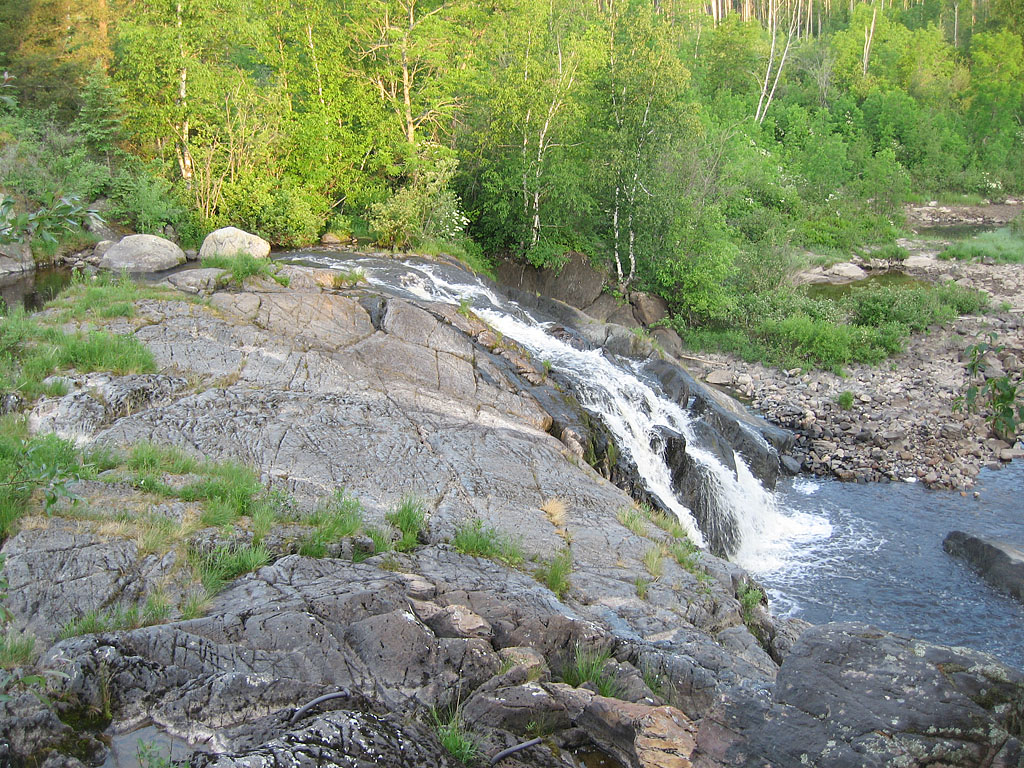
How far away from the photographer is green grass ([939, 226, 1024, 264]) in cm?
3048

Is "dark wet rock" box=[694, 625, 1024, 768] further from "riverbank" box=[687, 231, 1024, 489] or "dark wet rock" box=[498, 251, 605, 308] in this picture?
"dark wet rock" box=[498, 251, 605, 308]

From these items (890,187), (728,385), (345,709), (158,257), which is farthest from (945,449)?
(890,187)

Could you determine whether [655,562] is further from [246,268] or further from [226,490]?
[246,268]

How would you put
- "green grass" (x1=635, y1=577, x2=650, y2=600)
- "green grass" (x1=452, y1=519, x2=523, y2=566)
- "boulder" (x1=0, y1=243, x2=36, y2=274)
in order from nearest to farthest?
1. "green grass" (x1=452, y1=519, x2=523, y2=566)
2. "green grass" (x1=635, y1=577, x2=650, y2=600)
3. "boulder" (x1=0, y1=243, x2=36, y2=274)

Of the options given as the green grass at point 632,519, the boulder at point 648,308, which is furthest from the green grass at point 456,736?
the boulder at point 648,308

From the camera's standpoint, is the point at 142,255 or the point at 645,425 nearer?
the point at 645,425

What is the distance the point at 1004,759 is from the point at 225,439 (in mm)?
8271

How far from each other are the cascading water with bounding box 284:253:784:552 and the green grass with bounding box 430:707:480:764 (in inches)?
336

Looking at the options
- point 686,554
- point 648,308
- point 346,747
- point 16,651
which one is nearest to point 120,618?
point 16,651

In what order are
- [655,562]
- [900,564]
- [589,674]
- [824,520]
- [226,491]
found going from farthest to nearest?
[824,520]
[900,564]
[655,562]
[226,491]
[589,674]

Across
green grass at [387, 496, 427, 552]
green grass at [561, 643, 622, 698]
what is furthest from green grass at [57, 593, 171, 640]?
green grass at [561, 643, 622, 698]

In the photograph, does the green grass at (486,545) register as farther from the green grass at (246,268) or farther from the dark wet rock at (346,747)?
the green grass at (246,268)

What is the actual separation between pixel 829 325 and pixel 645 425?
1112 cm

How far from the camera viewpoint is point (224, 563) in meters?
6.16
